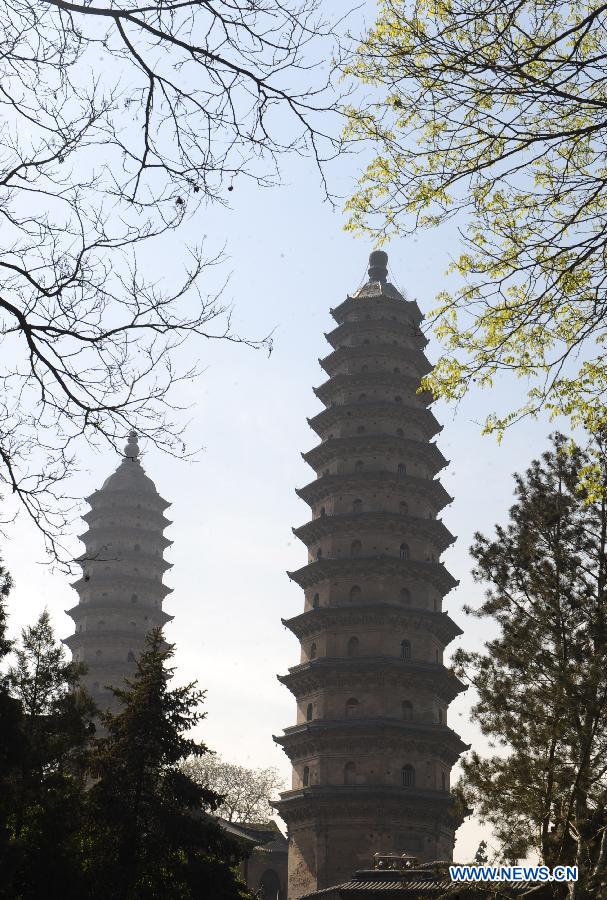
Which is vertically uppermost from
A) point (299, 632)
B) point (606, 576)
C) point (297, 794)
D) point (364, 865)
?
point (299, 632)

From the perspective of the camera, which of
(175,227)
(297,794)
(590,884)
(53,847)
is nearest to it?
(175,227)

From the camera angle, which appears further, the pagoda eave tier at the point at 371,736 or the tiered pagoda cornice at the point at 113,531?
the tiered pagoda cornice at the point at 113,531

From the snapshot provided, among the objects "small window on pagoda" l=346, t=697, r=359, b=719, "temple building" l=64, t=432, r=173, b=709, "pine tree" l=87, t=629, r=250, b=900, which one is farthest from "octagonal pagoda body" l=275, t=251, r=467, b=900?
"temple building" l=64, t=432, r=173, b=709

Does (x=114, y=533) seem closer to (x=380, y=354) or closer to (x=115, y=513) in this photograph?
(x=115, y=513)

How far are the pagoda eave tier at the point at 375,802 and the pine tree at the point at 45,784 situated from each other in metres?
11.2

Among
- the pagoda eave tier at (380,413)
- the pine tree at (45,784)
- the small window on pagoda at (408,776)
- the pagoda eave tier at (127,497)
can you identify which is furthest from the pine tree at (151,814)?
the pagoda eave tier at (127,497)

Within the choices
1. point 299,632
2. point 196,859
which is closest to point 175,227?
point 196,859

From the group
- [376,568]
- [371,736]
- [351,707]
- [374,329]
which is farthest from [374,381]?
[371,736]

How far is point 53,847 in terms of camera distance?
1720 centimetres

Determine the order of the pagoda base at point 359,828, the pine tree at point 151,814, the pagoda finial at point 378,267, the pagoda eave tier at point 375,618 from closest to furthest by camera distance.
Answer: the pine tree at point 151,814 → the pagoda base at point 359,828 → the pagoda eave tier at point 375,618 → the pagoda finial at point 378,267

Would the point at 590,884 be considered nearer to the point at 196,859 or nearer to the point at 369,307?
the point at 196,859

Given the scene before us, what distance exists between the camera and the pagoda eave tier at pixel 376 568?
34094 millimetres

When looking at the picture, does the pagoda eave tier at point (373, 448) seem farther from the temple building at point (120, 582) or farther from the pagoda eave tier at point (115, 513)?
the pagoda eave tier at point (115, 513)

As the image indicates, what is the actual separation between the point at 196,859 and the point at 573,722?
32.4ft
